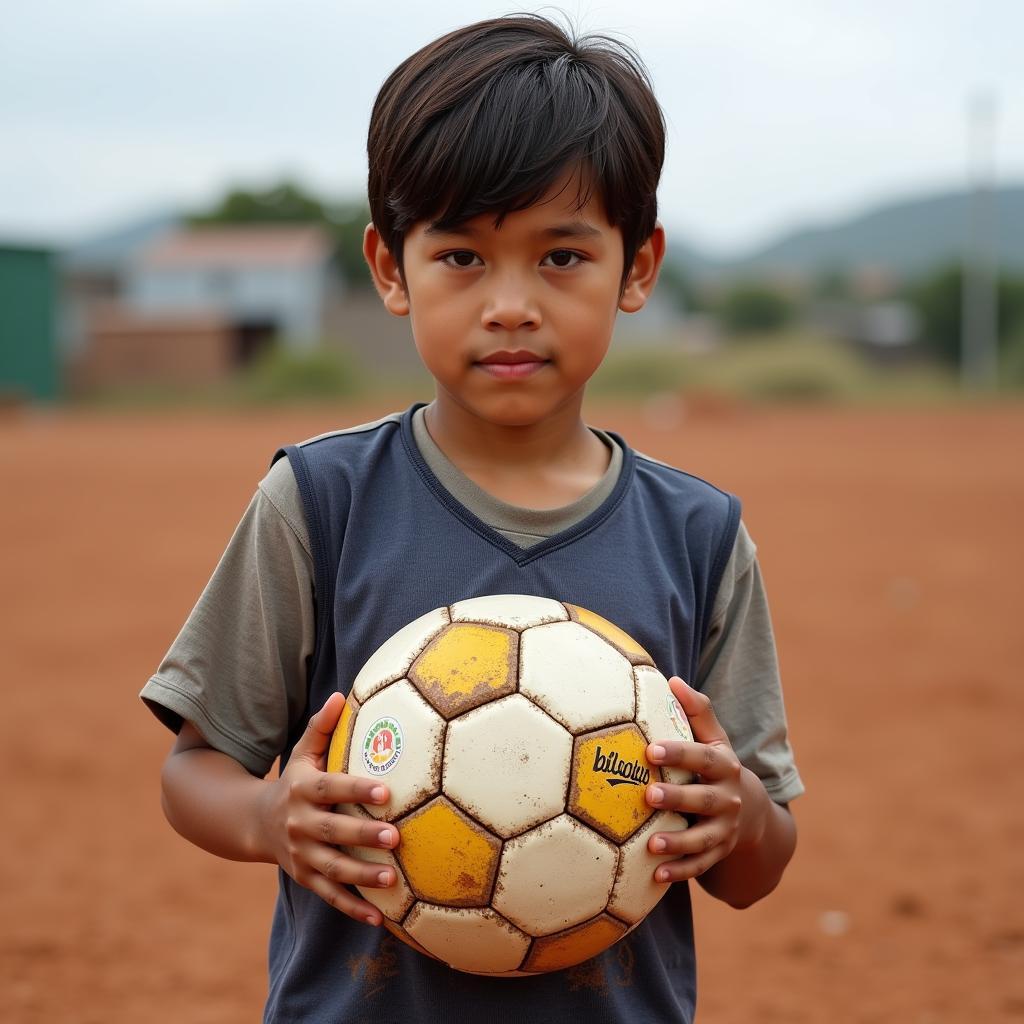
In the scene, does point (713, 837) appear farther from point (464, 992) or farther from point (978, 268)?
point (978, 268)

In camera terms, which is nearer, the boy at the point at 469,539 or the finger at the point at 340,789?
the finger at the point at 340,789

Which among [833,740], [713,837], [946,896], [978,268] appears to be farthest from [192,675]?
[978,268]

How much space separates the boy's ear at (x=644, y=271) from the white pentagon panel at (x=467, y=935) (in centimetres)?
93

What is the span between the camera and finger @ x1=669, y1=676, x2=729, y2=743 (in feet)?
5.47

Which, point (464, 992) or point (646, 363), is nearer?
point (464, 992)

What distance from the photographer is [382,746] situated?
62.2 inches

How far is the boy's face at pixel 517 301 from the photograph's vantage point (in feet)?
5.62

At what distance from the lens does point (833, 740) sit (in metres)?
5.79

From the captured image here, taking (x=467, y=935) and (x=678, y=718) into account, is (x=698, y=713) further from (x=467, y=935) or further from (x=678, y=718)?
(x=467, y=935)

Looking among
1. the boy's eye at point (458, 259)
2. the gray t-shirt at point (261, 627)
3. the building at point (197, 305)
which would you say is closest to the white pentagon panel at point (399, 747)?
the gray t-shirt at point (261, 627)

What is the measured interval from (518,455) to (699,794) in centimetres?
59

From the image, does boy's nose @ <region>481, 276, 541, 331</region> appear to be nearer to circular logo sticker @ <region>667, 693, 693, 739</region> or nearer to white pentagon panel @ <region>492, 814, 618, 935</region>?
circular logo sticker @ <region>667, 693, 693, 739</region>

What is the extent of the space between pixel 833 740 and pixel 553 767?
14.8ft

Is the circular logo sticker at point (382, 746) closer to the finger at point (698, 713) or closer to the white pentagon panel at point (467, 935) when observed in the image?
the white pentagon panel at point (467, 935)
